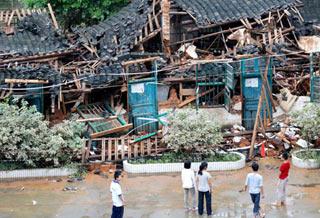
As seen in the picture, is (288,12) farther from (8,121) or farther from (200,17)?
(8,121)

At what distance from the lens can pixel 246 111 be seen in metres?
21.3

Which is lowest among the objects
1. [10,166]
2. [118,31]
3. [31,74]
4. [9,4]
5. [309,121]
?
[10,166]

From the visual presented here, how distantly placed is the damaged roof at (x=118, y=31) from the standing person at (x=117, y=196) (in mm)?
10013

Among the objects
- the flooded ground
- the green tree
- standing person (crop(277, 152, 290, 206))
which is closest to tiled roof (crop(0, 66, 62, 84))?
the green tree

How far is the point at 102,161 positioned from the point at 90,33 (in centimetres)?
801

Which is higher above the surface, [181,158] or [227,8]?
[227,8]

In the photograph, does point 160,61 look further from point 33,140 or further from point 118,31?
point 33,140

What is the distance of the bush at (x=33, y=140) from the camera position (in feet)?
59.7

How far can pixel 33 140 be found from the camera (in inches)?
723

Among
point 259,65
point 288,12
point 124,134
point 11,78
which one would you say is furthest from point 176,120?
point 288,12

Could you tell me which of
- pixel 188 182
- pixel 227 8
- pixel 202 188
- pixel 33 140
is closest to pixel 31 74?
pixel 33 140

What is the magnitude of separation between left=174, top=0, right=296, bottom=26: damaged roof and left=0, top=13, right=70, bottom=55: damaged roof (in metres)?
4.67

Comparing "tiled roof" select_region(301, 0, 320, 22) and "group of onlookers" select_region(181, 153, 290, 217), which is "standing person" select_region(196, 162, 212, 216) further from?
"tiled roof" select_region(301, 0, 320, 22)

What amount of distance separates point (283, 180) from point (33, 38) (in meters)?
12.9
